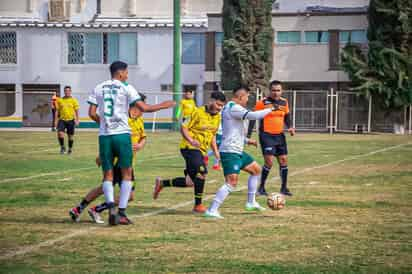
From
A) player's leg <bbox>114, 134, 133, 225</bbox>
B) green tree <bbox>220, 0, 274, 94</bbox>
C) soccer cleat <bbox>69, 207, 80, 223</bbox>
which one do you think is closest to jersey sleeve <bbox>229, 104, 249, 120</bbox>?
player's leg <bbox>114, 134, 133, 225</bbox>

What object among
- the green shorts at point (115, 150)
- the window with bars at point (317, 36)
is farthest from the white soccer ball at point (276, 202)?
the window with bars at point (317, 36)

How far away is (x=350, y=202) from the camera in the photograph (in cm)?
1431

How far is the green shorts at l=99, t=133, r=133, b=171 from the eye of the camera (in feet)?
37.3

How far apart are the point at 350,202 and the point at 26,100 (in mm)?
47084

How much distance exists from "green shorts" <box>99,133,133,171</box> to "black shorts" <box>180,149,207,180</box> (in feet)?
5.90

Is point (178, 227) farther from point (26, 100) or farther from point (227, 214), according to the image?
point (26, 100)

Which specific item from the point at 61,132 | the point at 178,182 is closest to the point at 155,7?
the point at 61,132

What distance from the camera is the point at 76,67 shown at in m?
59.7

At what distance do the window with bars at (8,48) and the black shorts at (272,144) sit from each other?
152 ft

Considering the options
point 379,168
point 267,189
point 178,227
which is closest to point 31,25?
point 379,168

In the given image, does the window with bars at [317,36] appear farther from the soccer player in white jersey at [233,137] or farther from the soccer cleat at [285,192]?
the soccer player in white jersey at [233,137]

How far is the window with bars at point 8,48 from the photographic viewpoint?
60.3 meters

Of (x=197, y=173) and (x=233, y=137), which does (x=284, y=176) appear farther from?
(x=233, y=137)

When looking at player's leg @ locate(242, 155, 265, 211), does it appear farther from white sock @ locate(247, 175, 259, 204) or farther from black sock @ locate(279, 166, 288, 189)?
black sock @ locate(279, 166, 288, 189)
